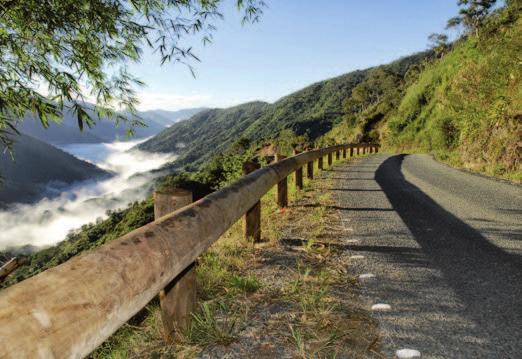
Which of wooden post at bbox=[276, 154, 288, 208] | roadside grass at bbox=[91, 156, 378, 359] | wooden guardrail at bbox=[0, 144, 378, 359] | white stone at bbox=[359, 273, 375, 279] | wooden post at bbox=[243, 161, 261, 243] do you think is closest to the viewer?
wooden guardrail at bbox=[0, 144, 378, 359]

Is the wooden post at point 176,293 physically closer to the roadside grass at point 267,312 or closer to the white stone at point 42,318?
the roadside grass at point 267,312

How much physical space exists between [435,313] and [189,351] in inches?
62.5

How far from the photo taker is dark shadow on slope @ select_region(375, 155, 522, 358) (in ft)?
7.25

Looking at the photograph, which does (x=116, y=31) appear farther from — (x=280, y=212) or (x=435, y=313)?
(x=435, y=313)

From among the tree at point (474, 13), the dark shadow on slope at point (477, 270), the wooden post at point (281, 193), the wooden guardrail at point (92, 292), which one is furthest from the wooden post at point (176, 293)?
the tree at point (474, 13)

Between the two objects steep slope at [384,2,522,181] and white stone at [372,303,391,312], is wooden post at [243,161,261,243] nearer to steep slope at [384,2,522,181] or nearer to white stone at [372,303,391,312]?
white stone at [372,303,391,312]

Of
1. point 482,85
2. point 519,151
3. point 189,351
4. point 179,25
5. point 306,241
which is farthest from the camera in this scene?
point 482,85

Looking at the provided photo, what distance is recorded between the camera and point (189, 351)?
2.05m

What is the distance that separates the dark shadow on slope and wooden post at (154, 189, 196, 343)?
1.74 metres

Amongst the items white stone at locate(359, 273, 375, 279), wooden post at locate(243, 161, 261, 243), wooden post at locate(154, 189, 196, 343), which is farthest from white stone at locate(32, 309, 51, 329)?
wooden post at locate(243, 161, 261, 243)

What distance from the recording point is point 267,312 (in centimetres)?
252

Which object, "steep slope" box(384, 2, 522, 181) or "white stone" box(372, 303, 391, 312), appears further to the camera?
"steep slope" box(384, 2, 522, 181)

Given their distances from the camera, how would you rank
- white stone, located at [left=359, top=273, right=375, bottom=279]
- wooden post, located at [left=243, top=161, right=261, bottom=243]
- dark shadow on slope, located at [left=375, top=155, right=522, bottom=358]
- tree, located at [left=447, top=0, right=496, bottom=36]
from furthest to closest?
tree, located at [left=447, top=0, right=496, bottom=36], wooden post, located at [left=243, top=161, right=261, bottom=243], white stone, located at [left=359, top=273, right=375, bottom=279], dark shadow on slope, located at [left=375, top=155, right=522, bottom=358]

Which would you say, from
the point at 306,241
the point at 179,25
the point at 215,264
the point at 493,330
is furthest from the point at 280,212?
the point at 493,330
